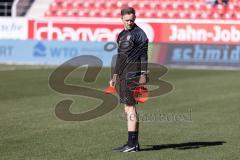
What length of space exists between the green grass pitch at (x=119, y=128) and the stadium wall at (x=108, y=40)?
11.1 meters

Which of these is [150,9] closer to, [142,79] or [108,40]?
[108,40]

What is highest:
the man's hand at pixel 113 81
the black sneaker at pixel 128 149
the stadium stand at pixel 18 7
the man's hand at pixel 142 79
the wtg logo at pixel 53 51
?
the man's hand at pixel 142 79

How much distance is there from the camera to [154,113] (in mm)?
14633

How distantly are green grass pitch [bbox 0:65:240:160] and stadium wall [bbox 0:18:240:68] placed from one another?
36.3ft

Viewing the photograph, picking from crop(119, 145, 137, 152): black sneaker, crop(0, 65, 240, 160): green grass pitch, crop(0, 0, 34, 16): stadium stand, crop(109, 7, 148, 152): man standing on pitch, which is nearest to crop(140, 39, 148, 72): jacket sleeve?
crop(109, 7, 148, 152): man standing on pitch

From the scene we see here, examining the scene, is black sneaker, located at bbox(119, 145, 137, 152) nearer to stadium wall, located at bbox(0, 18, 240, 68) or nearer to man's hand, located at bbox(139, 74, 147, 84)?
man's hand, located at bbox(139, 74, 147, 84)

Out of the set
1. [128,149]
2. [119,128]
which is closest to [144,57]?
[128,149]

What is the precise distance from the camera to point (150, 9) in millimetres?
40344

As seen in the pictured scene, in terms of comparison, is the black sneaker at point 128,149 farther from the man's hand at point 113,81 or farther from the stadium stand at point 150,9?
the stadium stand at point 150,9

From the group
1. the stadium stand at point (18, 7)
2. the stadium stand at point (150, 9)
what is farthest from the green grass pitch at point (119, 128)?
the stadium stand at point (18, 7)

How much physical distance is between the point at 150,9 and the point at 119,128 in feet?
94.0

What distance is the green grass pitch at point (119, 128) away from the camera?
31.3ft

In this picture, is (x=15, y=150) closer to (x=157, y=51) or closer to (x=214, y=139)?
(x=214, y=139)

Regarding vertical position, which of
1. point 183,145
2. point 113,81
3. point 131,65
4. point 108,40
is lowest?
point 108,40
